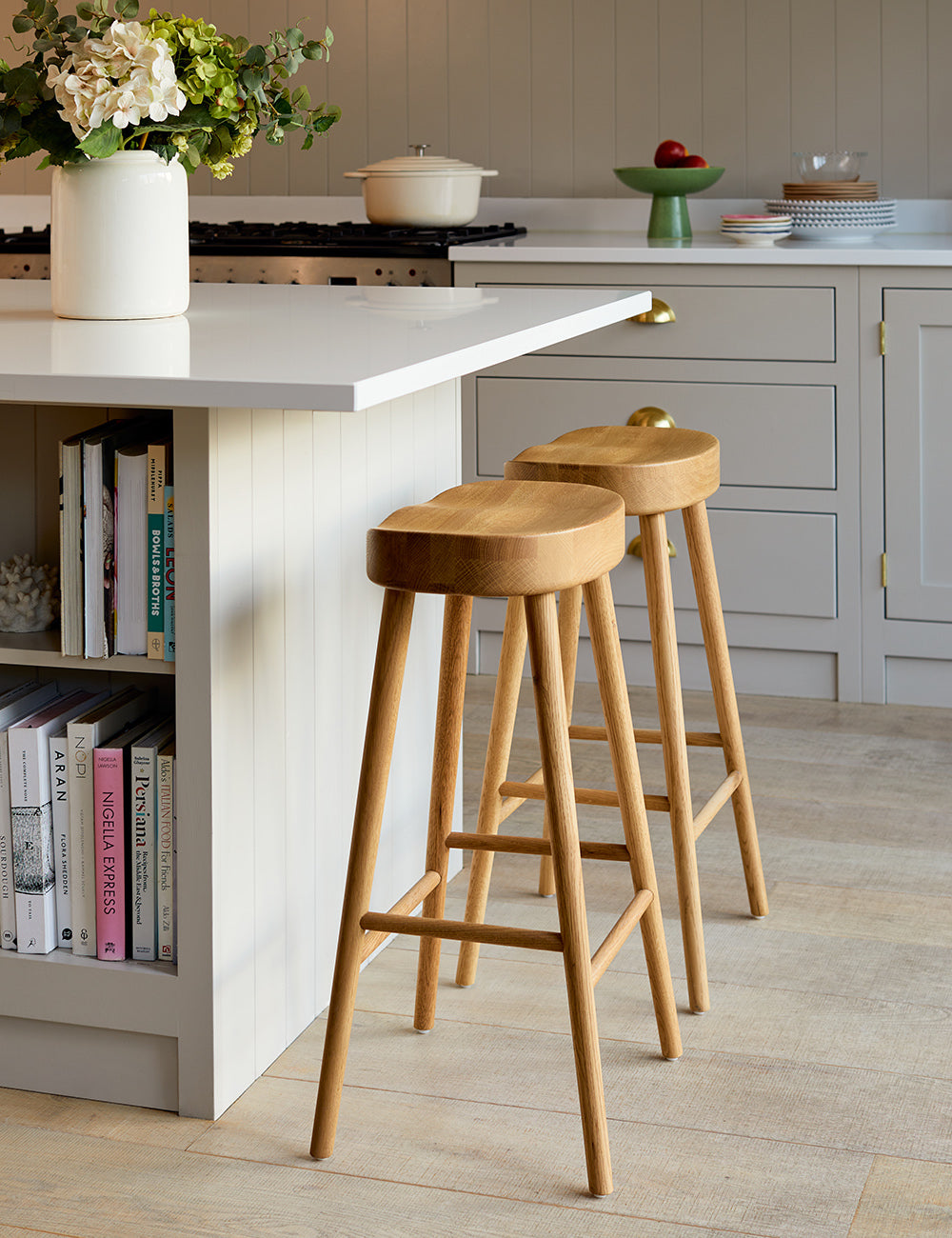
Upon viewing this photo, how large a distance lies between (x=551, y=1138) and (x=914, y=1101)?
1.45ft

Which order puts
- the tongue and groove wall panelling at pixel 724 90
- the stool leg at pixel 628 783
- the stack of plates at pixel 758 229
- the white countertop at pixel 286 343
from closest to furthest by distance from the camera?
the white countertop at pixel 286 343
the stool leg at pixel 628 783
the stack of plates at pixel 758 229
the tongue and groove wall panelling at pixel 724 90

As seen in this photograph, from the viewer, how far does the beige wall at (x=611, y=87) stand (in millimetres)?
3949

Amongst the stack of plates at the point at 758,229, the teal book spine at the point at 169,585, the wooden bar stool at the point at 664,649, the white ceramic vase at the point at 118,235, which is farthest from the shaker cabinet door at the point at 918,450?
the teal book spine at the point at 169,585

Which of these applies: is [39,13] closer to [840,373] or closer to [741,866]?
[741,866]

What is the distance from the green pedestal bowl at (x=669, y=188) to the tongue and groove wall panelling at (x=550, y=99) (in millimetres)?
479

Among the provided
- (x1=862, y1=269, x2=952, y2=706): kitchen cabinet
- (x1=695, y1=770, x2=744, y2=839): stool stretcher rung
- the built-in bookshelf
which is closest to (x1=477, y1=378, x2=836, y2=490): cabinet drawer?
(x1=862, y1=269, x2=952, y2=706): kitchen cabinet

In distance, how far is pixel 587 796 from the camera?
217 cm

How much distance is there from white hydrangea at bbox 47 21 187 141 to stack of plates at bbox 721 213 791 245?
6.42 ft

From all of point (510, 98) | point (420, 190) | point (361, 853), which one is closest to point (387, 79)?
point (510, 98)

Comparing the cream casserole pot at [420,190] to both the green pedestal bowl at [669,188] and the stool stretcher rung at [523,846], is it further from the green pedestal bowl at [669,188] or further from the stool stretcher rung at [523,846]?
the stool stretcher rung at [523,846]

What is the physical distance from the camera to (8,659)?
187 centimetres

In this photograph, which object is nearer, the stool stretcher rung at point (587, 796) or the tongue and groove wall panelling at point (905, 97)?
the stool stretcher rung at point (587, 796)

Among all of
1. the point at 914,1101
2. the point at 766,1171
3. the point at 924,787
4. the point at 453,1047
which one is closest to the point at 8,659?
the point at 453,1047

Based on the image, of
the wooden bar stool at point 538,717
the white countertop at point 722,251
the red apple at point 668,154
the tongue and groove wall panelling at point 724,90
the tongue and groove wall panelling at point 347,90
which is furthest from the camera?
the tongue and groove wall panelling at point 347,90
